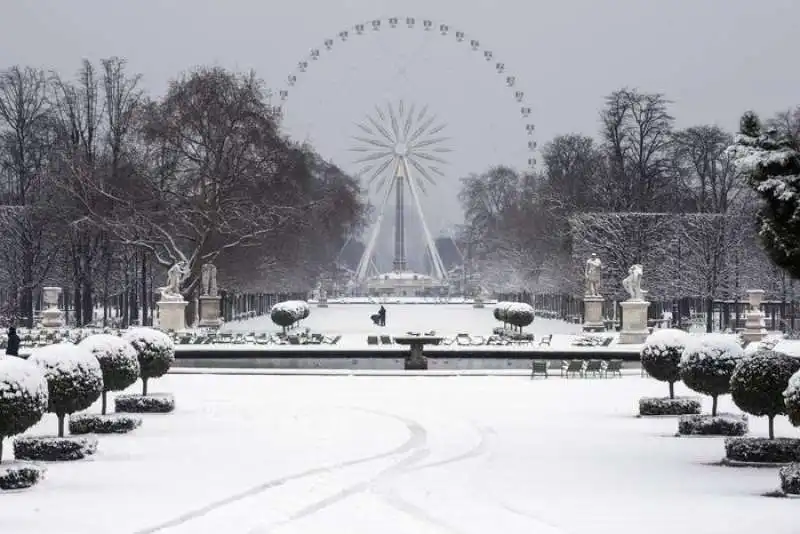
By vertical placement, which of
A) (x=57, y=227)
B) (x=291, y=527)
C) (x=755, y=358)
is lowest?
(x=291, y=527)

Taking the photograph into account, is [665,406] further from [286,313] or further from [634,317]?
[286,313]

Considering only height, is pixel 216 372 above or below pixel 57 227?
below

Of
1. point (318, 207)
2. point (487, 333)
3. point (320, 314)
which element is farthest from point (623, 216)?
point (320, 314)

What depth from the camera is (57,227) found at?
202 ft

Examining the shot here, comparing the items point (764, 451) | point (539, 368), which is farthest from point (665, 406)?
point (539, 368)

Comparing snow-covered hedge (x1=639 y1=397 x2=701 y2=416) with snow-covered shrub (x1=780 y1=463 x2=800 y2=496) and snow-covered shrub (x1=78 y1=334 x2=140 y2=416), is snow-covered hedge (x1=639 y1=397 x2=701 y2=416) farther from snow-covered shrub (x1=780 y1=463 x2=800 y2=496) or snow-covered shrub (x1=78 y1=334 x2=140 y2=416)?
snow-covered shrub (x1=780 y1=463 x2=800 y2=496)

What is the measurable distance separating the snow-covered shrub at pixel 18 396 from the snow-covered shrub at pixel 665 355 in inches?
510

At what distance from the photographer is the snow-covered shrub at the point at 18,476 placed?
56.6ft

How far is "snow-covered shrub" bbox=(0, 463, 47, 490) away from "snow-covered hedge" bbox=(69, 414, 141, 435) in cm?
588

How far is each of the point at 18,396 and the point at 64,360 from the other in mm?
3771

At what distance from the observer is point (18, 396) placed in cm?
1642

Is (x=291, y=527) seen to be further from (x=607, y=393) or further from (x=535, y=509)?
(x=607, y=393)

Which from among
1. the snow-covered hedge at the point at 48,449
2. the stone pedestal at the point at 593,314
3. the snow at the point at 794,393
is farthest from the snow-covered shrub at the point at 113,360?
the stone pedestal at the point at 593,314

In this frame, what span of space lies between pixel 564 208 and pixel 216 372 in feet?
128
